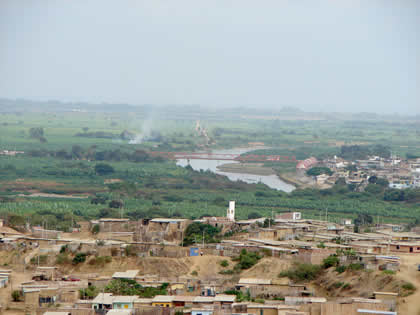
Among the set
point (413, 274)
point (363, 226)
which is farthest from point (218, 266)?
point (363, 226)

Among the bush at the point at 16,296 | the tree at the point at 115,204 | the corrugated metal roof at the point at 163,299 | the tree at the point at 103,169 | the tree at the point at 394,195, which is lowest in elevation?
the tree at the point at 103,169

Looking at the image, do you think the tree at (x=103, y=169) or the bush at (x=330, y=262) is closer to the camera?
the bush at (x=330, y=262)

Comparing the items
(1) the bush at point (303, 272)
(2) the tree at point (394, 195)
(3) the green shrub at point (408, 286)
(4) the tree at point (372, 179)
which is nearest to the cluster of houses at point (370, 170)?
(4) the tree at point (372, 179)

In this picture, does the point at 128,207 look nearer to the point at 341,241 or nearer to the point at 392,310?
the point at 341,241

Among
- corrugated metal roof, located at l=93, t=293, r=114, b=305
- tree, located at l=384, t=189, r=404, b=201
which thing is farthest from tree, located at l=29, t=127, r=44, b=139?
corrugated metal roof, located at l=93, t=293, r=114, b=305

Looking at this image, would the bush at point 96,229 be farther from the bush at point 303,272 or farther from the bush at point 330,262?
the bush at point 330,262

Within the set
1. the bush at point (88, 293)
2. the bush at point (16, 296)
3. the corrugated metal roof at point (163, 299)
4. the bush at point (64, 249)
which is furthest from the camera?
the bush at point (64, 249)
